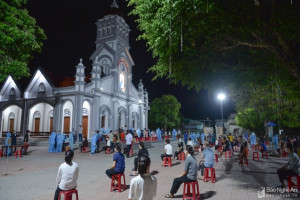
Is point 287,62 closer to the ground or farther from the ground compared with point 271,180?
farther from the ground

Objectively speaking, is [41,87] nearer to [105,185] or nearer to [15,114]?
[15,114]

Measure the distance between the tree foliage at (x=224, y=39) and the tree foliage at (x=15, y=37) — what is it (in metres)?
7.15

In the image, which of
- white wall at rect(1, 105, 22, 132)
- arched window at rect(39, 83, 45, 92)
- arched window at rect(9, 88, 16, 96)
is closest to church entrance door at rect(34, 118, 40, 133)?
white wall at rect(1, 105, 22, 132)

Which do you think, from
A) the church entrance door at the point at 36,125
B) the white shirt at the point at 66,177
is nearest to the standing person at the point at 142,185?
the white shirt at the point at 66,177

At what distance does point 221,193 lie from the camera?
6.29 meters

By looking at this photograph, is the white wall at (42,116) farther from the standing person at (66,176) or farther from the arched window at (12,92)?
the standing person at (66,176)

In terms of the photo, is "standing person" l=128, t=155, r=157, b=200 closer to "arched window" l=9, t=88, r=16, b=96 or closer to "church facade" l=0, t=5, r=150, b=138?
"church facade" l=0, t=5, r=150, b=138

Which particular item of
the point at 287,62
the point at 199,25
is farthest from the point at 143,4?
the point at 287,62

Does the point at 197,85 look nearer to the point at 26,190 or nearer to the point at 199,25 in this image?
the point at 199,25

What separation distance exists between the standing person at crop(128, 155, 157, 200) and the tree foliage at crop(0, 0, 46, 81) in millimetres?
11122

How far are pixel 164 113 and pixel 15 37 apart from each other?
41.8 metres

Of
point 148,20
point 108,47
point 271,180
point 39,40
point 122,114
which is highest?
point 108,47

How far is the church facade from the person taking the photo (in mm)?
26969

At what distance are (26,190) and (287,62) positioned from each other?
10.3m
